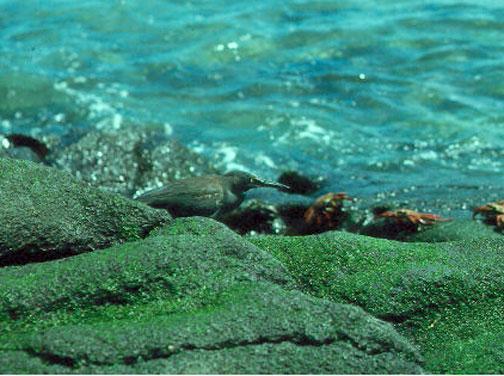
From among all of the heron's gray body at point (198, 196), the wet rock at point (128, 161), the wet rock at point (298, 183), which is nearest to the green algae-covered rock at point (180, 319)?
the heron's gray body at point (198, 196)

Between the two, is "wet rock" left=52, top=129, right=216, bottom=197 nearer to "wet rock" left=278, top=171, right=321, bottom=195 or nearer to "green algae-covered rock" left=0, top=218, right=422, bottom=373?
"wet rock" left=278, top=171, right=321, bottom=195

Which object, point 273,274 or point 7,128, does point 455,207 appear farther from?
point 7,128

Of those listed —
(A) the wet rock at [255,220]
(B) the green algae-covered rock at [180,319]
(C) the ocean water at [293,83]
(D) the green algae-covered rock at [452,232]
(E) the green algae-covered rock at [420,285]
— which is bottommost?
(C) the ocean water at [293,83]

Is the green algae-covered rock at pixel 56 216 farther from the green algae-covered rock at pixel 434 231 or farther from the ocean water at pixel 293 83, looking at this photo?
the ocean water at pixel 293 83

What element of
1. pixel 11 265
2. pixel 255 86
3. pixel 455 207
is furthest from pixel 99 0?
pixel 11 265

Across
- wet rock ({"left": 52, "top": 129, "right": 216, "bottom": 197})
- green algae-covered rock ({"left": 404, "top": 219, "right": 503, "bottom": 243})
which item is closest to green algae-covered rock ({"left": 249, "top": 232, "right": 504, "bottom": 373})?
green algae-covered rock ({"left": 404, "top": 219, "right": 503, "bottom": 243})

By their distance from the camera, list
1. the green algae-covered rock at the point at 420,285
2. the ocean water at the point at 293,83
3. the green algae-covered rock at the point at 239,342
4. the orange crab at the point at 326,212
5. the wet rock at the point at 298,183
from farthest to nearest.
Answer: the ocean water at the point at 293,83, the wet rock at the point at 298,183, the orange crab at the point at 326,212, the green algae-covered rock at the point at 420,285, the green algae-covered rock at the point at 239,342

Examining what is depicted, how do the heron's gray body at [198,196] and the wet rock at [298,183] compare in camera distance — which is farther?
the wet rock at [298,183]
